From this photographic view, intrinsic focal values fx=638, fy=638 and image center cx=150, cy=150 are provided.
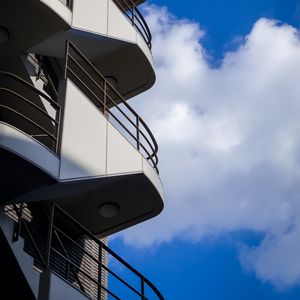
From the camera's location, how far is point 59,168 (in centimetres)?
889

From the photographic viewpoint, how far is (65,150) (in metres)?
9.24

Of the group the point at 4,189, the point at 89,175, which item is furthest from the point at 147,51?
the point at 4,189

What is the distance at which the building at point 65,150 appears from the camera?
8.77 meters

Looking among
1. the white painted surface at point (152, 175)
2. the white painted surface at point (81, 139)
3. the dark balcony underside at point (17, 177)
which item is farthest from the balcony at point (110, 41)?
the dark balcony underside at point (17, 177)

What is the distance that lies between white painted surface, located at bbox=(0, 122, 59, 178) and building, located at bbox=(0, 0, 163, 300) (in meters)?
0.02

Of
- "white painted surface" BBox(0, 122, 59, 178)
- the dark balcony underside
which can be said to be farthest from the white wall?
the dark balcony underside

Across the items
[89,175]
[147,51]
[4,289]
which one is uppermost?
[147,51]

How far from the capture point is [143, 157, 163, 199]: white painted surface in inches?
445

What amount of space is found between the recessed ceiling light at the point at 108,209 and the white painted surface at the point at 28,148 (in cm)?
319

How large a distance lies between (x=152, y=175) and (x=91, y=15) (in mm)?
3456

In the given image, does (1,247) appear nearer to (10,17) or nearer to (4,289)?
(4,289)

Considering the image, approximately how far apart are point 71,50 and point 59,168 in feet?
13.7

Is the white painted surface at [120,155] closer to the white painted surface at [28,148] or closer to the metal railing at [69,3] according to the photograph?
the white painted surface at [28,148]

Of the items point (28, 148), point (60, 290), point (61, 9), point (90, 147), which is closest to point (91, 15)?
point (61, 9)
